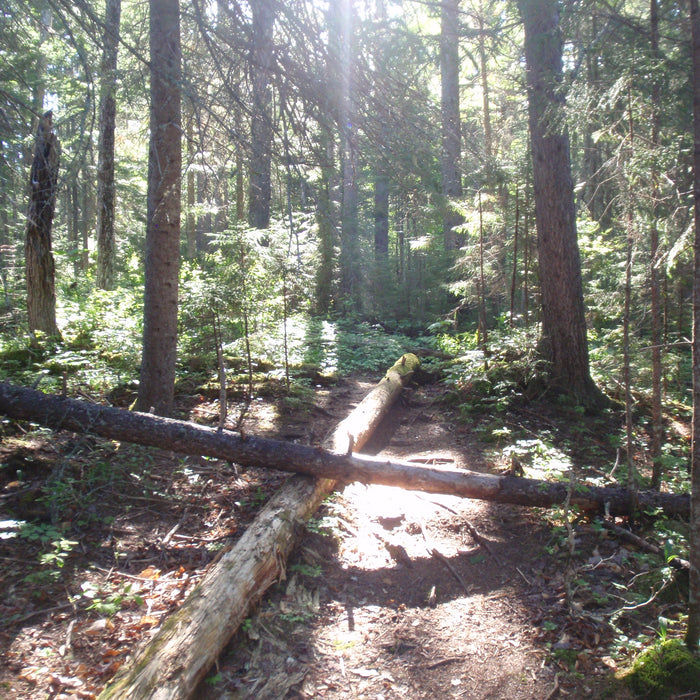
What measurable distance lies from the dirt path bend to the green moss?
25 centimetres

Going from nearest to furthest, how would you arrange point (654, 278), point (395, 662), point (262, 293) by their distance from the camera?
point (395, 662) < point (654, 278) < point (262, 293)

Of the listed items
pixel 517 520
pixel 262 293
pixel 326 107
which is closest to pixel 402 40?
pixel 326 107

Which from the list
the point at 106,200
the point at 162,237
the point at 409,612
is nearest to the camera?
the point at 409,612

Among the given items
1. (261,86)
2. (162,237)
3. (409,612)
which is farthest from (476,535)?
(162,237)

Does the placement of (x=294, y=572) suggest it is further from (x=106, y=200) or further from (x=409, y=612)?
(x=106, y=200)

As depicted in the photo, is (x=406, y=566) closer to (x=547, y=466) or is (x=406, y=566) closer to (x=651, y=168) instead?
(x=547, y=466)

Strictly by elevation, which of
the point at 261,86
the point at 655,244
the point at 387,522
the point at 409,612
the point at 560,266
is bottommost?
the point at 409,612

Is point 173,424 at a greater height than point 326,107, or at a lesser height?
lesser

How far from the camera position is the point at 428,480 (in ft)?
16.9

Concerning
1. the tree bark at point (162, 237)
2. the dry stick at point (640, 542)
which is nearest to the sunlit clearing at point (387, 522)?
the dry stick at point (640, 542)

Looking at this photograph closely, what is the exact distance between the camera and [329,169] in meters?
4.93

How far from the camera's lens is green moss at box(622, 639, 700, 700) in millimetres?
2859

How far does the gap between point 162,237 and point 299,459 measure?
3.28 m

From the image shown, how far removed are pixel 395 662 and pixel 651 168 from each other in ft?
15.8
